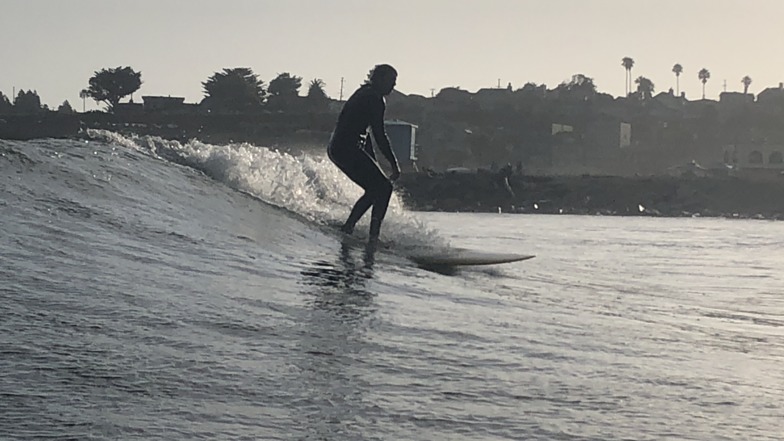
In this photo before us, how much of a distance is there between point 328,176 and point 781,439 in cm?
1079

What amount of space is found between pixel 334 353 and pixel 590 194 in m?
55.0

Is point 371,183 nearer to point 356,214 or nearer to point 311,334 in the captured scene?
point 356,214

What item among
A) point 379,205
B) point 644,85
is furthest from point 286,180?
point 644,85

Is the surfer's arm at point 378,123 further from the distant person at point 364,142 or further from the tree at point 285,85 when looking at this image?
the tree at point 285,85

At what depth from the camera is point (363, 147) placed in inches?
445

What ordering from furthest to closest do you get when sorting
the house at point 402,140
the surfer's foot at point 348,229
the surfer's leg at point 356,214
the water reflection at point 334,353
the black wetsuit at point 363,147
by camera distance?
the house at point 402,140
the surfer's foot at point 348,229
the surfer's leg at point 356,214
the black wetsuit at point 363,147
the water reflection at point 334,353

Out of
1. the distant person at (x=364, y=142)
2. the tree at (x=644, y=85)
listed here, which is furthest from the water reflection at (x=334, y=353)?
the tree at (x=644, y=85)

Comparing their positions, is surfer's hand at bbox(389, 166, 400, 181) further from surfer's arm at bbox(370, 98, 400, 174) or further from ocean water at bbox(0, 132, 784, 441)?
ocean water at bbox(0, 132, 784, 441)

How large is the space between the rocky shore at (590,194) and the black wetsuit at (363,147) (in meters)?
38.5

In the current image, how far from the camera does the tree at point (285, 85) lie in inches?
4542

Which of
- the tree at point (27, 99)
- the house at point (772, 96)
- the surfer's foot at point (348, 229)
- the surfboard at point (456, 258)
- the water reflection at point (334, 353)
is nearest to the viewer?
the water reflection at point (334, 353)

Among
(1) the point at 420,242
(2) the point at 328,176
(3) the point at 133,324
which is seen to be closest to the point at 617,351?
(3) the point at 133,324

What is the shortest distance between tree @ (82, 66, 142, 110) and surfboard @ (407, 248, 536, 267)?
92298 millimetres

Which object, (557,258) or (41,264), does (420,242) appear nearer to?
(557,258)
